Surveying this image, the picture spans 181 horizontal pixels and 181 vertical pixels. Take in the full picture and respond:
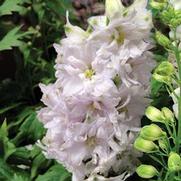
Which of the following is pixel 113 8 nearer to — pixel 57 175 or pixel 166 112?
pixel 166 112

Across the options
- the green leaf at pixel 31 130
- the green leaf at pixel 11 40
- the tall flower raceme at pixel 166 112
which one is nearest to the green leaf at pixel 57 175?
the green leaf at pixel 31 130

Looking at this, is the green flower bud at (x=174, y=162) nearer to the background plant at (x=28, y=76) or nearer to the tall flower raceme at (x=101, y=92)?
the tall flower raceme at (x=101, y=92)

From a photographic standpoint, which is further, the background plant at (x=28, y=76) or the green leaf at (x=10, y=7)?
the green leaf at (x=10, y=7)

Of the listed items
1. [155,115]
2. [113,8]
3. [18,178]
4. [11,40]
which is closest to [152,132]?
[155,115]

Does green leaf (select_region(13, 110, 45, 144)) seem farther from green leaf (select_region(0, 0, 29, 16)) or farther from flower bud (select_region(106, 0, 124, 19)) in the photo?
flower bud (select_region(106, 0, 124, 19))

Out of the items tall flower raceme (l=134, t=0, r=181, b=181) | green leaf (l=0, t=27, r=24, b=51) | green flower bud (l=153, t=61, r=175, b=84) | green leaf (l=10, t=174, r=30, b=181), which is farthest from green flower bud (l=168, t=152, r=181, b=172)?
green leaf (l=0, t=27, r=24, b=51)

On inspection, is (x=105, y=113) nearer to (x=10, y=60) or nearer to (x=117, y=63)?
(x=117, y=63)

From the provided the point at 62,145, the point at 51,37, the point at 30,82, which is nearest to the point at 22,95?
the point at 30,82
